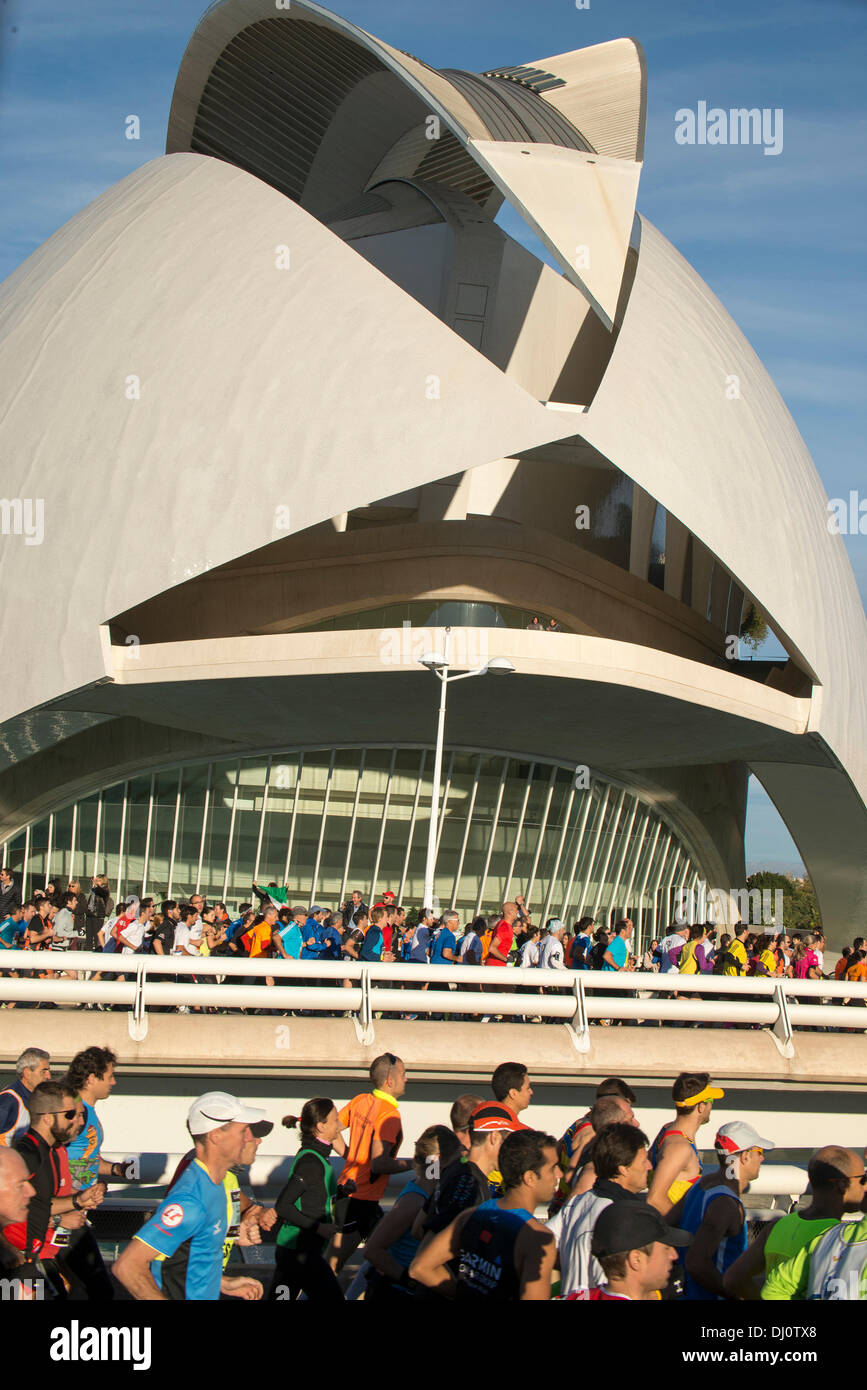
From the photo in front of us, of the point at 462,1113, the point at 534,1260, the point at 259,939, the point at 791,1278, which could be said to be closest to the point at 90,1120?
the point at 462,1113

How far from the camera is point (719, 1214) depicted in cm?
482

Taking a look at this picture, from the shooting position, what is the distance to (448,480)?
2636cm

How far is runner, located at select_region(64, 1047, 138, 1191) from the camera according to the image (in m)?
5.99

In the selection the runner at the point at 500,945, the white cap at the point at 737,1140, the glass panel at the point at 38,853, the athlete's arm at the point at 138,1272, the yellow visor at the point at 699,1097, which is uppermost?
the glass panel at the point at 38,853

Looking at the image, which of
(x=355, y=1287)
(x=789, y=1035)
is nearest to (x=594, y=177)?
(x=789, y=1035)

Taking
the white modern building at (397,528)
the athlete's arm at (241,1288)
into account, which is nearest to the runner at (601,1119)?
the athlete's arm at (241,1288)

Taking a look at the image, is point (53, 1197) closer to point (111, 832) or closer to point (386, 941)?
point (386, 941)

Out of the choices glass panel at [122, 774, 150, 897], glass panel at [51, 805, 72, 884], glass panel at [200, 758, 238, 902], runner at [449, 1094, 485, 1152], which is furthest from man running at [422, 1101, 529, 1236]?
glass panel at [51, 805, 72, 884]

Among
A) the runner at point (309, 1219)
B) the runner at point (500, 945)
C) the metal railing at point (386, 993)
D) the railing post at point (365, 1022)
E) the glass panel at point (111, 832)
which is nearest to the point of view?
the runner at point (309, 1219)

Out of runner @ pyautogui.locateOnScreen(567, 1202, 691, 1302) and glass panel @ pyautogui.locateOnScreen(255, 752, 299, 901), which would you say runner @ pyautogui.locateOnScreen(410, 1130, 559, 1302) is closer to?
runner @ pyautogui.locateOnScreen(567, 1202, 691, 1302)

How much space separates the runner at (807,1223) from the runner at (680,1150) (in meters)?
0.67

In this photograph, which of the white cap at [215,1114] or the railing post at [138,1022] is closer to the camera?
the white cap at [215,1114]

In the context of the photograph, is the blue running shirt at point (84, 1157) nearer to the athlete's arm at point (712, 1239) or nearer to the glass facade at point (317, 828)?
the athlete's arm at point (712, 1239)

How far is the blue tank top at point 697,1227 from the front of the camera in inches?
190
